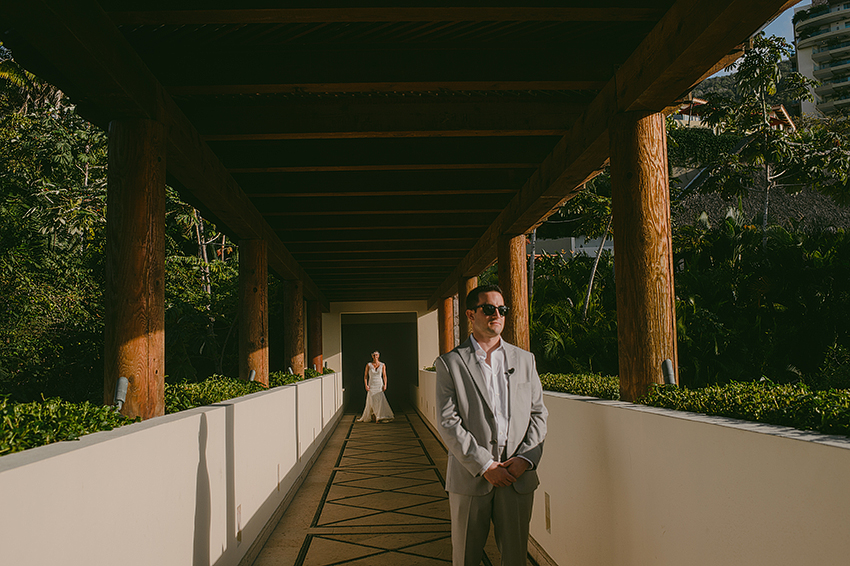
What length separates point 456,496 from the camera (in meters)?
2.76

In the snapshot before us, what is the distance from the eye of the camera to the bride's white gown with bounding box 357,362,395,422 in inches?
→ 565

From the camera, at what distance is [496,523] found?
276cm

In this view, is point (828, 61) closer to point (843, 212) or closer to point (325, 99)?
point (843, 212)

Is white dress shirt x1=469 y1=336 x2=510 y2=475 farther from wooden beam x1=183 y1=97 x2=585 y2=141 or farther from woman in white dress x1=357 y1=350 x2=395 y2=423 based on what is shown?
woman in white dress x1=357 y1=350 x2=395 y2=423

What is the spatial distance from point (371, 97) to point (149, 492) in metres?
3.04

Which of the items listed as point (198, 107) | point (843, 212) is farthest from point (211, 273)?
point (843, 212)

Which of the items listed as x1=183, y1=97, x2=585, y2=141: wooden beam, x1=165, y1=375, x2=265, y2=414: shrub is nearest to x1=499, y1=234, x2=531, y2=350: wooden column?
x1=183, y1=97, x2=585, y2=141: wooden beam

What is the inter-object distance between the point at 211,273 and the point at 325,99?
14633mm

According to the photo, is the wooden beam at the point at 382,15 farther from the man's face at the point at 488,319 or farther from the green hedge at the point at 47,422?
the green hedge at the point at 47,422

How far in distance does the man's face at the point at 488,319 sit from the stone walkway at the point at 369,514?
2.22 metres

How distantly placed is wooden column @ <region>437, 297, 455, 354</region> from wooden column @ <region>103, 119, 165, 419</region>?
10666mm

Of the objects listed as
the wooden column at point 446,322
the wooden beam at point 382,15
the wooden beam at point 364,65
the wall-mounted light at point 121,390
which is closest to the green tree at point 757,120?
the wooden column at point 446,322

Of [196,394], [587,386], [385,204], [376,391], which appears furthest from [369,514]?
[376,391]

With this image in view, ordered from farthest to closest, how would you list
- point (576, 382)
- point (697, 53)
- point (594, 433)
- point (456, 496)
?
point (576, 382)
point (594, 433)
point (697, 53)
point (456, 496)
